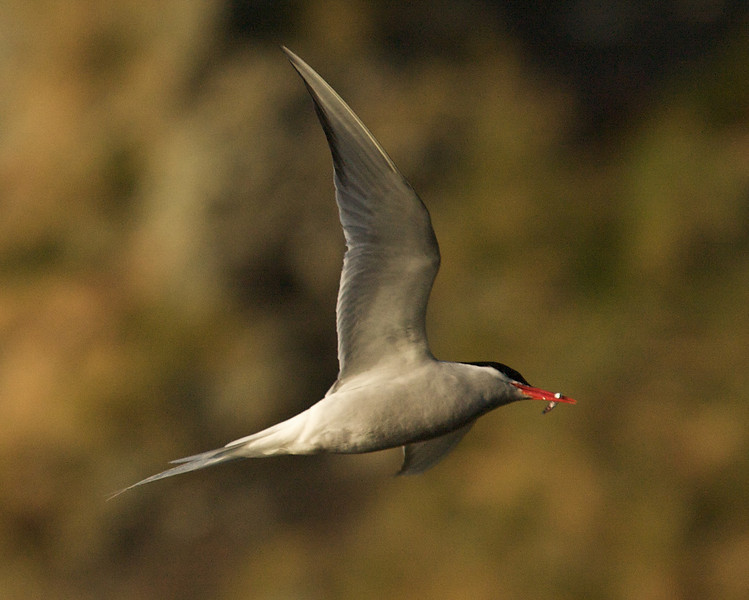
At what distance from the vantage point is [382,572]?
14.1 ft

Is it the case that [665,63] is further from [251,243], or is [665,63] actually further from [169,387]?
[169,387]

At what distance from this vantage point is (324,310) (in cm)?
452

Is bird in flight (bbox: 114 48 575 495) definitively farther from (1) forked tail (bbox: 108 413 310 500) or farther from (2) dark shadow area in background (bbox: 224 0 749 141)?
(2) dark shadow area in background (bbox: 224 0 749 141)

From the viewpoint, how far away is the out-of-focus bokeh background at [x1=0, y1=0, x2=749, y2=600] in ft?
13.9

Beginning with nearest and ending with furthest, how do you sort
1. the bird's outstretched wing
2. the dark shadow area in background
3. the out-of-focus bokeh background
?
the bird's outstretched wing < the out-of-focus bokeh background < the dark shadow area in background

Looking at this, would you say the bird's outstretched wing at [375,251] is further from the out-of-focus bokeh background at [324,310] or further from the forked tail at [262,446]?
the out-of-focus bokeh background at [324,310]

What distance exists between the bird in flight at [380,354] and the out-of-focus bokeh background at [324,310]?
9.11 ft

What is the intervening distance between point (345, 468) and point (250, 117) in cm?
214

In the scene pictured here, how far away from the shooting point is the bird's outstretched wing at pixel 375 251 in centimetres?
138

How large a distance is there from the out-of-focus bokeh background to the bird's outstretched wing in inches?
109

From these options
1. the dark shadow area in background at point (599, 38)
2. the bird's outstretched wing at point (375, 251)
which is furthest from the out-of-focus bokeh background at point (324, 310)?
the bird's outstretched wing at point (375, 251)

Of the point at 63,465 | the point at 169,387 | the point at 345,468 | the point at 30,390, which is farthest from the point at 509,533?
the point at 30,390

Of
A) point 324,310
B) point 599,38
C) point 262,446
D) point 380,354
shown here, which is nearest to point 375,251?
point 380,354

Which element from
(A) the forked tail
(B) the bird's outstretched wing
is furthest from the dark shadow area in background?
(A) the forked tail
